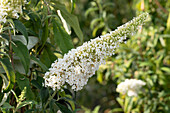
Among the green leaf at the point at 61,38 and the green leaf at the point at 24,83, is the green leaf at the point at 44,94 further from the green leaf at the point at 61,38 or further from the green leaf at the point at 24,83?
the green leaf at the point at 61,38

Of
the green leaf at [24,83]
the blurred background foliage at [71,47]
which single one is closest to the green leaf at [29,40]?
the blurred background foliage at [71,47]

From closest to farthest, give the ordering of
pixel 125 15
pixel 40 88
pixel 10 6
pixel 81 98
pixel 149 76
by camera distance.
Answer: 1. pixel 10 6
2. pixel 40 88
3. pixel 149 76
4. pixel 81 98
5. pixel 125 15

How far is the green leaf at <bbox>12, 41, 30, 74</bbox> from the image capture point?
811 mm

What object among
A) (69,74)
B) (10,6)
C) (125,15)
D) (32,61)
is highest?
(125,15)

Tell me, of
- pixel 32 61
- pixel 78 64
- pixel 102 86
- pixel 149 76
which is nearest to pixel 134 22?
pixel 78 64

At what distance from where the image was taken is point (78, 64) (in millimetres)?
765

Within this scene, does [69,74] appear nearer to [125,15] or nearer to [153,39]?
[153,39]

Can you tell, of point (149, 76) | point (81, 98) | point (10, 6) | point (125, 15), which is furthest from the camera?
point (125, 15)

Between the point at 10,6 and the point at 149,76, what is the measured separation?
1.74 metres

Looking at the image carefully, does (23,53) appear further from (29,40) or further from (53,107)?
(53,107)

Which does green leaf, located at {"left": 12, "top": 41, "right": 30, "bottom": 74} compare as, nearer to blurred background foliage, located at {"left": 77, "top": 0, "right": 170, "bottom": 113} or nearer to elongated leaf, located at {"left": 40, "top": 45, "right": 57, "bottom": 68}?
elongated leaf, located at {"left": 40, "top": 45, "right": 57, "bottom": 68}

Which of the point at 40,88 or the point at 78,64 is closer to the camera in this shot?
the point at 78,64

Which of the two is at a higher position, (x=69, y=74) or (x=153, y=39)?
(x=153, y=39)

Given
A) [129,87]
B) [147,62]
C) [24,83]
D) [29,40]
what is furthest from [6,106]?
[147,62]
